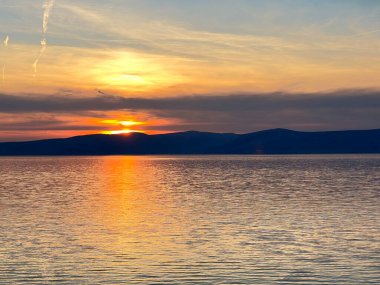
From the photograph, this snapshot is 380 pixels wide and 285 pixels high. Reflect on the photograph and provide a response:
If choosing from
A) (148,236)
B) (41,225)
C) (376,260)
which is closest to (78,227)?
(41,225)

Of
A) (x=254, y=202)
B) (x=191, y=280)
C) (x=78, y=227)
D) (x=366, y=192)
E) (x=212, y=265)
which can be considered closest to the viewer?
(x=191, y=280)

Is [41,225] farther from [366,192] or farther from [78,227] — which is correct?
[366,192]

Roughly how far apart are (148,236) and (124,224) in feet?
25.8

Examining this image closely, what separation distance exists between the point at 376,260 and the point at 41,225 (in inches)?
1081

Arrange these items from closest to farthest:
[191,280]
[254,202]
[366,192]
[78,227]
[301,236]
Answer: [191,280], [301,236], [78,227], [254,202], [366,192]

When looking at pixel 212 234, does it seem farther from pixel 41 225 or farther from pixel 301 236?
pixel 41 225

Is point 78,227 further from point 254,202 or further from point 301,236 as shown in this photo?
point 254,202

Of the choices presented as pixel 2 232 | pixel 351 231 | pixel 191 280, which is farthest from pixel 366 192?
pixel 191 280

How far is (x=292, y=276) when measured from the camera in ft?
99.0

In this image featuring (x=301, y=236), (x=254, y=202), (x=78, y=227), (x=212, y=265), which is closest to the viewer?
(x=212, y=265)

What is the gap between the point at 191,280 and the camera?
29.5 m

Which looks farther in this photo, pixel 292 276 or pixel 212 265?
pixel 212 265

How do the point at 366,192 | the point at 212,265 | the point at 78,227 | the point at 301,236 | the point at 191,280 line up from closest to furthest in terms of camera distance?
1. the point at 191,280
2. the point at 212,265
3. the point at 301,236
4. the point at 78,227
5. the point at 366,192

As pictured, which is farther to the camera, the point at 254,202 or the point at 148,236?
the point at 254,202
